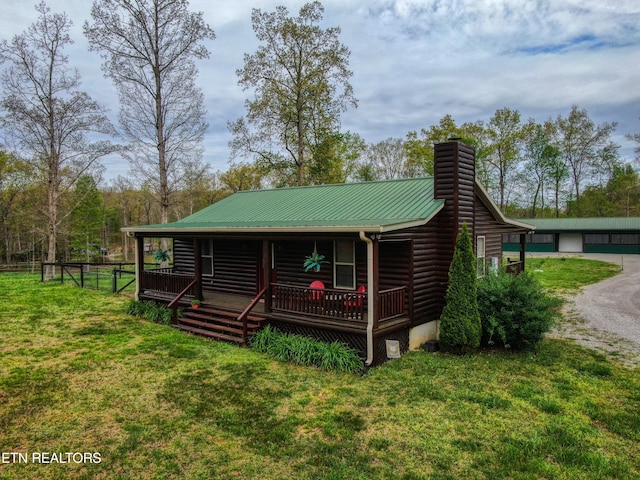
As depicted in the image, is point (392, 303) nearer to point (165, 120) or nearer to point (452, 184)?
point (452, 184)

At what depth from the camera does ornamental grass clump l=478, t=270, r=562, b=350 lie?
8.91 m

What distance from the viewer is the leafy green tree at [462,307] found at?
8.93m

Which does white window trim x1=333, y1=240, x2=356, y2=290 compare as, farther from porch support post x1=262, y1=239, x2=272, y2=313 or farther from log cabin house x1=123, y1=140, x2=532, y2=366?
porch support post x1=262, y1=239, x2=272, y2=313

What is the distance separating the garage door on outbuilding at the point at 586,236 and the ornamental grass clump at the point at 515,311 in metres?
24.8

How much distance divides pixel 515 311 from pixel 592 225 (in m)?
30.6

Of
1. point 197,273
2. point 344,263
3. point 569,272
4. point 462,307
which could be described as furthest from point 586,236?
point 197,273

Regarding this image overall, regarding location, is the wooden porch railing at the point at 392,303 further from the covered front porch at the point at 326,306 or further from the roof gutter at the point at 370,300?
the roof gutter at the point at 370,300

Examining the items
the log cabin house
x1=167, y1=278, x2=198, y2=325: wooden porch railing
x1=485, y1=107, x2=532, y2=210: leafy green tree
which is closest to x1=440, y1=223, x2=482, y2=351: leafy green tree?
the log cabin house

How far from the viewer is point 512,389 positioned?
7078 mm

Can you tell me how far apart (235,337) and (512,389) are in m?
6.17

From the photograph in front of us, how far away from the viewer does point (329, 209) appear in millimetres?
11781

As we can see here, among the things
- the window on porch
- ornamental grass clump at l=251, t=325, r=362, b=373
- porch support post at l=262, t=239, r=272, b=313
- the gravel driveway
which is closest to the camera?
ornamental grass clump at l=251, t=325, r=362, b=373

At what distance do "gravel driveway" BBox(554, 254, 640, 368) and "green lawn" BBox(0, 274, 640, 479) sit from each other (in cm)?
82

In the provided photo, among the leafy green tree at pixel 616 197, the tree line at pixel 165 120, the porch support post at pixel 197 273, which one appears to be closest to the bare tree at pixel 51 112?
the tree line at pixel 165 120
